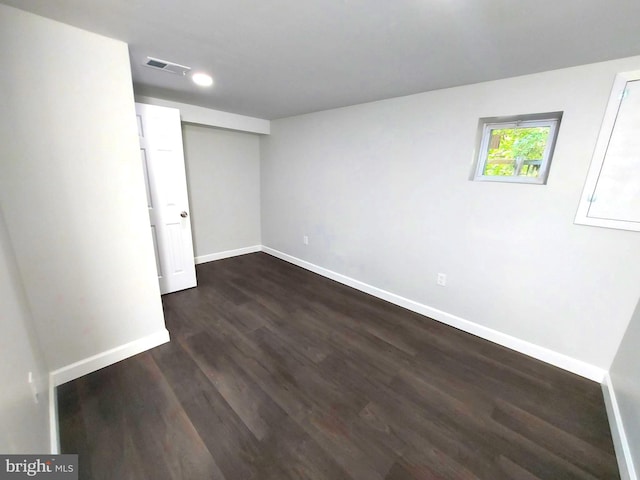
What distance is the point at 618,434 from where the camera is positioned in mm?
1419

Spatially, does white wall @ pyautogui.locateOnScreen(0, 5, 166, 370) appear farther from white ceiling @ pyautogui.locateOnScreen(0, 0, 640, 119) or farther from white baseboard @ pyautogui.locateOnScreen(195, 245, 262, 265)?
white baseboard @ pyautogui.locateOnScreen(195, 245, 262, 265)

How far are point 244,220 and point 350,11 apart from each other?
361 centimetres

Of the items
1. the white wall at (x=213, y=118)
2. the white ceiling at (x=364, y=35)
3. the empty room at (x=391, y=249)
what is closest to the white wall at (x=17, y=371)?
the empty room at (x=391, y=249)

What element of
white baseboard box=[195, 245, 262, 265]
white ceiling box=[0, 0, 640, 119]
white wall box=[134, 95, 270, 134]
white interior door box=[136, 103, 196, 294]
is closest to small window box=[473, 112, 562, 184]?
white ceiling box=[0, 0, 640, 119]

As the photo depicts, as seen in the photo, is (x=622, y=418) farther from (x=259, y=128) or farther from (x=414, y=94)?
(x=259, y=128)

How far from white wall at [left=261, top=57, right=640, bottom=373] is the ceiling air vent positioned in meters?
1.71

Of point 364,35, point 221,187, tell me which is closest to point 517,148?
point 364,35

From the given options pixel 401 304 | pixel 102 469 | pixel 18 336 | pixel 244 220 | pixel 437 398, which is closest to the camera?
pixel 18 336

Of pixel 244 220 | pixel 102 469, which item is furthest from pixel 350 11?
pixel 244 220

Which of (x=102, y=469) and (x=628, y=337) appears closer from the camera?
(x=102, y=469)

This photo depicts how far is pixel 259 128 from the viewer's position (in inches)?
153

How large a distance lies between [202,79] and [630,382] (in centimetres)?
382

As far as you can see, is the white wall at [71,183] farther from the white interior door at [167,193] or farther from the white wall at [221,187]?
the white wall at [221,187]

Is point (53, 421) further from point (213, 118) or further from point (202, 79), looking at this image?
point (213, 118)
